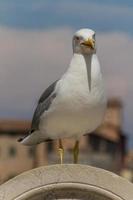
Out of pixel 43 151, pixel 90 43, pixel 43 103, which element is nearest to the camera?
pixel 90 43

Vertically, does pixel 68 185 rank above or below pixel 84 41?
below

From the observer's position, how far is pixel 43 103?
7.21 m

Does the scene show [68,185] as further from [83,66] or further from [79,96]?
[83,66]

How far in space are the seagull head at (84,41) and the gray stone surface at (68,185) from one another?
2.66ft

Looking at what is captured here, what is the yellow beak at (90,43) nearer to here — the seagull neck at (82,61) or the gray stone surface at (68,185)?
the seagull neck at (82,61)

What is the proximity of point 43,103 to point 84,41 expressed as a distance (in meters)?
0.63

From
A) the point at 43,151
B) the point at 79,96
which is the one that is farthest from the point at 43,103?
the point at 43,151

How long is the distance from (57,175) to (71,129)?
34cm

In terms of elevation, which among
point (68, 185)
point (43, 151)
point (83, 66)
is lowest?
point (43, 151)

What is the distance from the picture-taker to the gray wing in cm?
707

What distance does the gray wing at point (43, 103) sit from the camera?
278 inches

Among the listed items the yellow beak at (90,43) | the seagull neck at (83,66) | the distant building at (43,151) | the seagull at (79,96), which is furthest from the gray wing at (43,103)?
the distant building at (43,151)

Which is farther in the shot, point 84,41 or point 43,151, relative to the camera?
point 43,151

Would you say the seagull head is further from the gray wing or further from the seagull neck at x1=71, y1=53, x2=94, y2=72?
the gray wing
